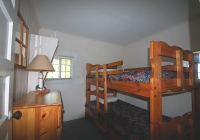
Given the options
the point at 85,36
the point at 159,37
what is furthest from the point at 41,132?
the point at 159,37

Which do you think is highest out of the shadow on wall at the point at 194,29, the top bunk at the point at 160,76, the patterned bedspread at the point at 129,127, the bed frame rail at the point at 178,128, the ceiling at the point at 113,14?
the ceiling at the point at 113,14

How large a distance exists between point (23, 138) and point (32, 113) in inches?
9.3

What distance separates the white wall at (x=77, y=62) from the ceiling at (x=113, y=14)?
10.9 inches

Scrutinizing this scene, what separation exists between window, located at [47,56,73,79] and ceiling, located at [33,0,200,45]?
741 mm

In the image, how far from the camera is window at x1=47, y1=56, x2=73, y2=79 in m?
2.44

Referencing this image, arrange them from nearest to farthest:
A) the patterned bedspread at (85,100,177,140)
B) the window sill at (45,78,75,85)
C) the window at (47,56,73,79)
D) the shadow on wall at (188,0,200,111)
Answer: the patterned bedspread at (85,100,177,140), the shadow on wall at (188,0,200,111), the window sill at (45,78,75,85), the window at (47,56,73,79)

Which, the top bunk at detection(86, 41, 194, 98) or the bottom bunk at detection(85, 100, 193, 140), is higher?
the top bunk at detection(86, 41, 194, 98)

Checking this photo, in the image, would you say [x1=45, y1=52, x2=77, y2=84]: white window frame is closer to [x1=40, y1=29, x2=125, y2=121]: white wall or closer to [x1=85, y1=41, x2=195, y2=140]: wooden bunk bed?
[x1=40, y1=29, x2=125, y2=121]: white wall

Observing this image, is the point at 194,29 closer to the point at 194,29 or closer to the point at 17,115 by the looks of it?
the point at 194,29

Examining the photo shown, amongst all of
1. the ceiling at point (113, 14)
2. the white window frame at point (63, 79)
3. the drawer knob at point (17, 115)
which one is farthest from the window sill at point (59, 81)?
the drawer knob at point (17, 115)

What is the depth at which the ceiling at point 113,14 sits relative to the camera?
146 cm

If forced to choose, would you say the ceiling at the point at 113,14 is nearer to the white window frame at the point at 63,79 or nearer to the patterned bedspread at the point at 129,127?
the white window frame at the point at 63,79

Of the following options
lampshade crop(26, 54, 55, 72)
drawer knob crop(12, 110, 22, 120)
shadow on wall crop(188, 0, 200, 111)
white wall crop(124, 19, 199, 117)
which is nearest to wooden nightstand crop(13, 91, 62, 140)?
drawer knob crop(12, 110, 22, 120)

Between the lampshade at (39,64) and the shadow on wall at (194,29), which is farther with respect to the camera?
the shadow on wall at (194,29)
